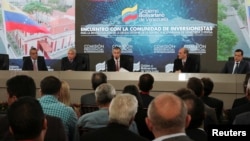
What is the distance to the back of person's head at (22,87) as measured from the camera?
2.95 m

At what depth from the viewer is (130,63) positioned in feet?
31.4

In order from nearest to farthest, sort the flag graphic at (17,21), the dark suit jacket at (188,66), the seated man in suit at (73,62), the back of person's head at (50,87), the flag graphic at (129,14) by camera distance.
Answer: the back of person's head at (50,87)
the dark suit jacket at (188,66)
the seated man in suit at (73,62)
the flag graphic at (129,14)
the flag graphic at (17,21)

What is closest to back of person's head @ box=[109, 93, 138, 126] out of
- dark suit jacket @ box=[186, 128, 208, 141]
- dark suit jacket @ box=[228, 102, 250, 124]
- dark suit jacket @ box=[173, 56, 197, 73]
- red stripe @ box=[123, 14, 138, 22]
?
dark suit jacket @ box=[186, 128, 208, 141]

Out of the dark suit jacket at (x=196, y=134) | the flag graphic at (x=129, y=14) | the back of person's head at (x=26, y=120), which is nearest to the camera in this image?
the back of person's head at (x=26, y=120)

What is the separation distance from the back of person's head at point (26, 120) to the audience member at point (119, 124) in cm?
80

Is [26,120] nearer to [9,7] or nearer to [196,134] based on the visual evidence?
[196,134]

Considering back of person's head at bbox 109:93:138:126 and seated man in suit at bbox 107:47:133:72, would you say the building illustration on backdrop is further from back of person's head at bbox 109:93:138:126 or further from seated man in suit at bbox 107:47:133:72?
back of person's head at bbox 109:93:138:126

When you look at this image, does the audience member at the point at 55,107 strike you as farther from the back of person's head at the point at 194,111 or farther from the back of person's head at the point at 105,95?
the back of person's head at the point at 194,111

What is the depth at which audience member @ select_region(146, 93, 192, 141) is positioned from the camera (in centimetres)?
196

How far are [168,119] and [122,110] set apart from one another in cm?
97

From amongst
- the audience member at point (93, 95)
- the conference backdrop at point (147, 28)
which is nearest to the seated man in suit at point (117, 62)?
the conference backdrop at point (147, 28)

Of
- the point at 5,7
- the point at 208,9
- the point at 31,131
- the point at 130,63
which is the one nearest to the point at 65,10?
the point at 5,7

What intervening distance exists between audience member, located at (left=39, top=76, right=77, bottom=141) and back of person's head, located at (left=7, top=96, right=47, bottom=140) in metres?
1.66

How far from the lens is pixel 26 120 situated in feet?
6.20
